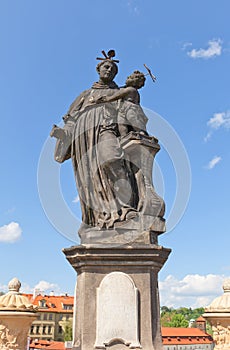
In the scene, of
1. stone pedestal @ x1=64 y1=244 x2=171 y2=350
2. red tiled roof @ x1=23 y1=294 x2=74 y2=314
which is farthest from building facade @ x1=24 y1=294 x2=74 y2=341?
stone pedestal @ x1=64 y1=244 x2=171 y2=350

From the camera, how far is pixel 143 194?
6.69m

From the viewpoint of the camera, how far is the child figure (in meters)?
7.18

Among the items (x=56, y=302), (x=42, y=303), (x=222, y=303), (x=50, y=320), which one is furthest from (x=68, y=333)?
(x=222, y=303)

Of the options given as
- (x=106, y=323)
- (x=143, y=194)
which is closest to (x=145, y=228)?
(x=143, y=194)

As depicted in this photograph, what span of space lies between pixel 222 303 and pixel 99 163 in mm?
3437

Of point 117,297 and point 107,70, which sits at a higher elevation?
point 107,70

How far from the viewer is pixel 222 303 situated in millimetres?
7562

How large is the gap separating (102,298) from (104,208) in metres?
1.48

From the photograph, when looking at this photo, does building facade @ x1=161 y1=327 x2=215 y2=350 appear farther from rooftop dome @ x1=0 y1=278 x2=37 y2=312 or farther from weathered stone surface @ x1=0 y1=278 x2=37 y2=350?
rooftop dome @ x1=0 y1=278 x2=37 y2=312

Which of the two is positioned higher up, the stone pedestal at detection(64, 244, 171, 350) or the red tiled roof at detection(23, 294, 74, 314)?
the red tiled roof at detection(23, 294, 74, 314)

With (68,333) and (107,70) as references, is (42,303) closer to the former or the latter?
(68,333)

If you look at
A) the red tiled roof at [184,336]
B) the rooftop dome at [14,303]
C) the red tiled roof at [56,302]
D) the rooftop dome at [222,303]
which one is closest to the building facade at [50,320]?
the red tiled roof at [56,302]

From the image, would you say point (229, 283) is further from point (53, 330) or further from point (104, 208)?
point (53, 330)

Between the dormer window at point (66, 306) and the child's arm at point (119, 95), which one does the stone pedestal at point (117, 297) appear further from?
the dormer window at point (66, 306)
